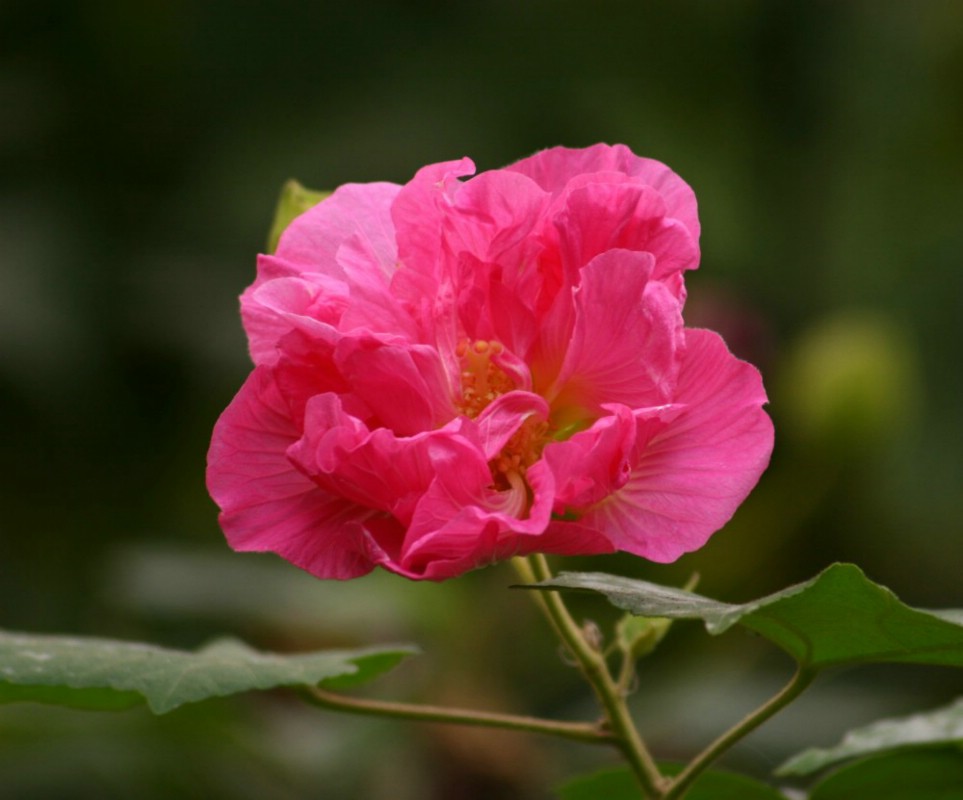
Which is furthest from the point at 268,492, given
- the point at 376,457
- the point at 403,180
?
the point at 403,180

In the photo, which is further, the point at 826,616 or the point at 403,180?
the point at 403,180

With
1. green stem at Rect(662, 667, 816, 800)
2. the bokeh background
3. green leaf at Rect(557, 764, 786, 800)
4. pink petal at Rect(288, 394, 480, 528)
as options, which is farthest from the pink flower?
the bokeh background

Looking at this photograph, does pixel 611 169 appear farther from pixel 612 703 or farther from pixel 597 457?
pixel 612 703

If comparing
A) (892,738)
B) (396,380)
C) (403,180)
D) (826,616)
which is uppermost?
(396,380)

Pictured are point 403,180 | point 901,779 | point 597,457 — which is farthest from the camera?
point 403,180

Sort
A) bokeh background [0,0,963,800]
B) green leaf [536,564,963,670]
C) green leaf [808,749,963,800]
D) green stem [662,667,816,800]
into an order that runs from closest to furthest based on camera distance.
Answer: green leaf [536,564,963,670]
green stem [662,667,816,800]
green leaf [808,749,963,800]
bokeh background [0,0,963,800]

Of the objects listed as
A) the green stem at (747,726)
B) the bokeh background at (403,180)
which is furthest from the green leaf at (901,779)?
the bokeh background at (403,180)

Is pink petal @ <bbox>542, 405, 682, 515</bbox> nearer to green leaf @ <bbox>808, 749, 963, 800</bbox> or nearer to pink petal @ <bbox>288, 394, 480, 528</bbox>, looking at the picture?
pink petal @ <bbox>288, 394, 480, 528</bbox>

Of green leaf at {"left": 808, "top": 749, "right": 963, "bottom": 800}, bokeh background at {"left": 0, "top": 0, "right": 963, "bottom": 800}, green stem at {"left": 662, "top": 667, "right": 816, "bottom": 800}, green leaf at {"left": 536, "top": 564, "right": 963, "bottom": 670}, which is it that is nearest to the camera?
green leaf at {"left": 536, "top": 564, "right": 963, "bottom": 670}
